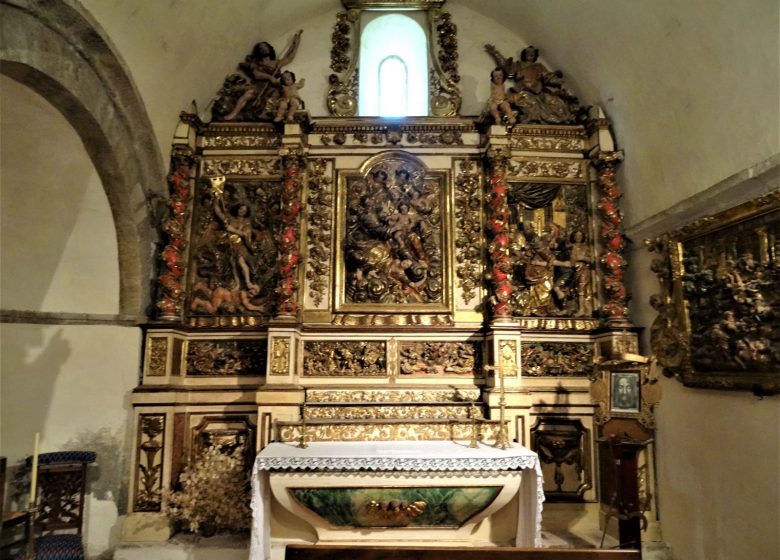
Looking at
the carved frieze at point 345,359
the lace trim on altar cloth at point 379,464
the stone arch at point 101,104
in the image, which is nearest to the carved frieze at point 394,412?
the carved frieze at point 345,359

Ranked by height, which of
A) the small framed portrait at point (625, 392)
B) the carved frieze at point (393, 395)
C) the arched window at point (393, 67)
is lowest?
the carved frieze at point (393, 395)

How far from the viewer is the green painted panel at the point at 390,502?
15.9 ft

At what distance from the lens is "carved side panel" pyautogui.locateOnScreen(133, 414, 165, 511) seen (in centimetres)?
584

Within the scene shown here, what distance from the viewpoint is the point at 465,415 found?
6105 millimetres

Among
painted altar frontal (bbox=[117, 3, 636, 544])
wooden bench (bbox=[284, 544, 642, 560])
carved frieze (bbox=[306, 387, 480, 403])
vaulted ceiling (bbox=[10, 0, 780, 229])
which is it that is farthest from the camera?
carved frieze (bbox=[306, 387, 480, 403])

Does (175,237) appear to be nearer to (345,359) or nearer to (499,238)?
(345,359)

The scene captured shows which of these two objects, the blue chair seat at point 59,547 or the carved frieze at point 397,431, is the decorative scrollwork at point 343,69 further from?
the blue chair seat at point 59,547

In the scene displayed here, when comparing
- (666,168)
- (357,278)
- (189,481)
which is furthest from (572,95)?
(189,481)

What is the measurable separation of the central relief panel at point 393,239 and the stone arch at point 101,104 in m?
2.50

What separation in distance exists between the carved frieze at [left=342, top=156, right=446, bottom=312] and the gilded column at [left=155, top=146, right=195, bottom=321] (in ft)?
7.00

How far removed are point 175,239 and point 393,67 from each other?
4.25 m

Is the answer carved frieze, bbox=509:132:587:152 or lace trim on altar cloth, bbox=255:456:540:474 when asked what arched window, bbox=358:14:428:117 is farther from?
lace trim on altar cloth, bbox=255:456:540:474

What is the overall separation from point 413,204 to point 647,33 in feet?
11.1

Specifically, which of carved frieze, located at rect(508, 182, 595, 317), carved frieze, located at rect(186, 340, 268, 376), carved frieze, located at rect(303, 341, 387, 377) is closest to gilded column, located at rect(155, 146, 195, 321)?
carved frieze, located at rect(186, 340, 268, 376)
